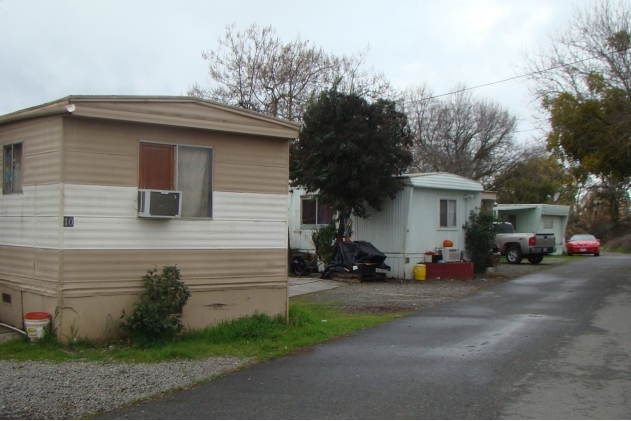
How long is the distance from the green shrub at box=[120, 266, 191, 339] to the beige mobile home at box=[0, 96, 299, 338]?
0.83 feet

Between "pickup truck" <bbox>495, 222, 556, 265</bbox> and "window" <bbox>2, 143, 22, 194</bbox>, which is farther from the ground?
"window" <bbox>2, 143, 22, 194</bbox>

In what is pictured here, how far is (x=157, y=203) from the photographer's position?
29.6ft

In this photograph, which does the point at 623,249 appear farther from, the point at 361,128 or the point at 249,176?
the point at 249,176

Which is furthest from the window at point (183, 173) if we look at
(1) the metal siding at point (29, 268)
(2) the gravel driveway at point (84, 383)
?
(2) the gravel driveway at point (84, 383)

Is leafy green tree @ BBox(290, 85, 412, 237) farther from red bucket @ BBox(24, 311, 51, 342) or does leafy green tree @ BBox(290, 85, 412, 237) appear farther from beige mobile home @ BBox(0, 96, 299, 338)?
red bucket @ BBox(24, 311, 51, 342)

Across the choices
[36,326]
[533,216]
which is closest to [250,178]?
[36,326]

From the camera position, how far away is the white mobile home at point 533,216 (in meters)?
31.2

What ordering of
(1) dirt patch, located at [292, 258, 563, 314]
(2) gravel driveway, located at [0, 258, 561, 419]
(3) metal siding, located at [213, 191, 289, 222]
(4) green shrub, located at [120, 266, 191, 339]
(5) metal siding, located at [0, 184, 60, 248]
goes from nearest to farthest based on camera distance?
(2) gravel driveway, located at [0, 258, 561, 419], (4) green shrub, located at [120, 266, 191, 339], (5) metal siding, located at [0, 184, 60, 248], (3) metal siding, located at [213, 191, 289, 222], (1) dirt patch, located at [292, 258, 563, 314]

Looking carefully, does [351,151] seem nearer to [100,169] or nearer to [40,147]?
[100,169]

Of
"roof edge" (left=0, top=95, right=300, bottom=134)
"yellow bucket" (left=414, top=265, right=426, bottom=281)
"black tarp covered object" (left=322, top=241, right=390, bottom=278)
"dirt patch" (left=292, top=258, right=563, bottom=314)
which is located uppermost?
"roof edge" (left=0, top=95, right=300, bottom=134)

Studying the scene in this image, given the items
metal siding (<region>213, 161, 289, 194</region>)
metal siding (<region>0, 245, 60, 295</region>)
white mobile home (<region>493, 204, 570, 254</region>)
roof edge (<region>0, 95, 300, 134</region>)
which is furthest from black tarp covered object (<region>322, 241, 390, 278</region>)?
white mobile home (<region>493, 204, 570, 254</region>)

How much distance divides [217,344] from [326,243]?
1092 cm

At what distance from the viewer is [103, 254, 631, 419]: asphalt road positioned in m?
5.88

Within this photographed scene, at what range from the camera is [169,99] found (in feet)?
30.4
